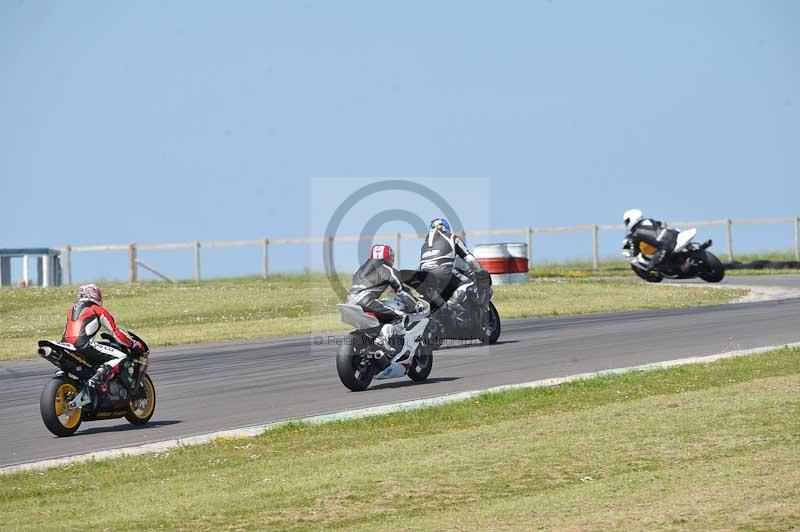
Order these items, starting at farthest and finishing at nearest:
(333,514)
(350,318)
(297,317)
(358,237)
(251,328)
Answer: (358,237) < (297,317) < (251,328) < (350,318) < (333,514)

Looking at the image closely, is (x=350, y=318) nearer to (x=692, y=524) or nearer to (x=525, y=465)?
(x=525, y=465)

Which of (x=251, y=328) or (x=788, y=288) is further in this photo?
(x=788, y=288)

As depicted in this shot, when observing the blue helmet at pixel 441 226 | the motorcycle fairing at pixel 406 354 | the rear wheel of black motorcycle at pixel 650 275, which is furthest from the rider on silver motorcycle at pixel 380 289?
the rear wheel of black motorcycle at pixel 650 275

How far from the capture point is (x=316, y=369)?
733 inches

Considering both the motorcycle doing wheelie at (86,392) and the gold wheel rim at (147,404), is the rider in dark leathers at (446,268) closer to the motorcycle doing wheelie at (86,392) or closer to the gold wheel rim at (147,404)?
the gold wheel rim at (147,404)

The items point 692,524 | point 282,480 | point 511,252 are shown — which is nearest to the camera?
point 692,524

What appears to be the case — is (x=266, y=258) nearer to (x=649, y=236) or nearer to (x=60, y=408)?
(x=649, y=236)

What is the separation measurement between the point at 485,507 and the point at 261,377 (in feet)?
32.0

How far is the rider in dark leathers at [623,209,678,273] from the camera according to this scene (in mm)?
34156

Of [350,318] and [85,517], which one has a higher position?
[350,318]

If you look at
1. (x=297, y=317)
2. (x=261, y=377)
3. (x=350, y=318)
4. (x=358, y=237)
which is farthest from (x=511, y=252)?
(x=350, y=318)

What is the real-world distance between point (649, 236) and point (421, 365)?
1914 centimetres

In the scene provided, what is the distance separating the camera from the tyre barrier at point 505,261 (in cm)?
3594

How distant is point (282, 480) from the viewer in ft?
32.1
